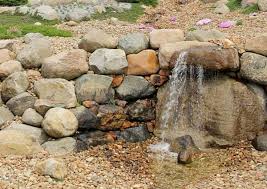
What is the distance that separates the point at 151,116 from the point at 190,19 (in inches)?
264

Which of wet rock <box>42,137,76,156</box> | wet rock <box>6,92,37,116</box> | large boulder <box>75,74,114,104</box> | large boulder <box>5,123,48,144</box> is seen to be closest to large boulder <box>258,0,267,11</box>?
large boulder <box>75,74,114,104</box>

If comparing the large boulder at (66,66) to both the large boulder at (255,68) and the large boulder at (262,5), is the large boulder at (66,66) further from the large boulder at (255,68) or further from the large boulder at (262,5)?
the large boulder at (262,5)

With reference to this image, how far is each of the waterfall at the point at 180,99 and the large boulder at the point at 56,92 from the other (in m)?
1.75

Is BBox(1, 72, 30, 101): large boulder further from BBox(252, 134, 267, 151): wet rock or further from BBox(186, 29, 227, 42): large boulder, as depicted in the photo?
BBox(252, 134, 267, 151): wet rock

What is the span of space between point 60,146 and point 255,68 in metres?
3.71

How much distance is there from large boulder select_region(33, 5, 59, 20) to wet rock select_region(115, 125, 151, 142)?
6.44 metres

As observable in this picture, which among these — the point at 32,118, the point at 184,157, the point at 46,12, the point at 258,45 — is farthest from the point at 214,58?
the point at 46,12

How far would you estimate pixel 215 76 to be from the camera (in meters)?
9.82

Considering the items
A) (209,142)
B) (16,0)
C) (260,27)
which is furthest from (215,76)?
(16,0)

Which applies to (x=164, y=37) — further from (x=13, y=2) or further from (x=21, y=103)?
(x=13, y=2)

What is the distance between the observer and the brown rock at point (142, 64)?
33.4 feet

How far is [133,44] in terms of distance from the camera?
10352 mm

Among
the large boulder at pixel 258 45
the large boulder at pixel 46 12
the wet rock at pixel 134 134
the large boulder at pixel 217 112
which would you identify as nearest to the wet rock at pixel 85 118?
the wet rock at pixel 134 134

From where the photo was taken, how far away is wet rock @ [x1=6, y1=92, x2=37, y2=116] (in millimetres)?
9633
